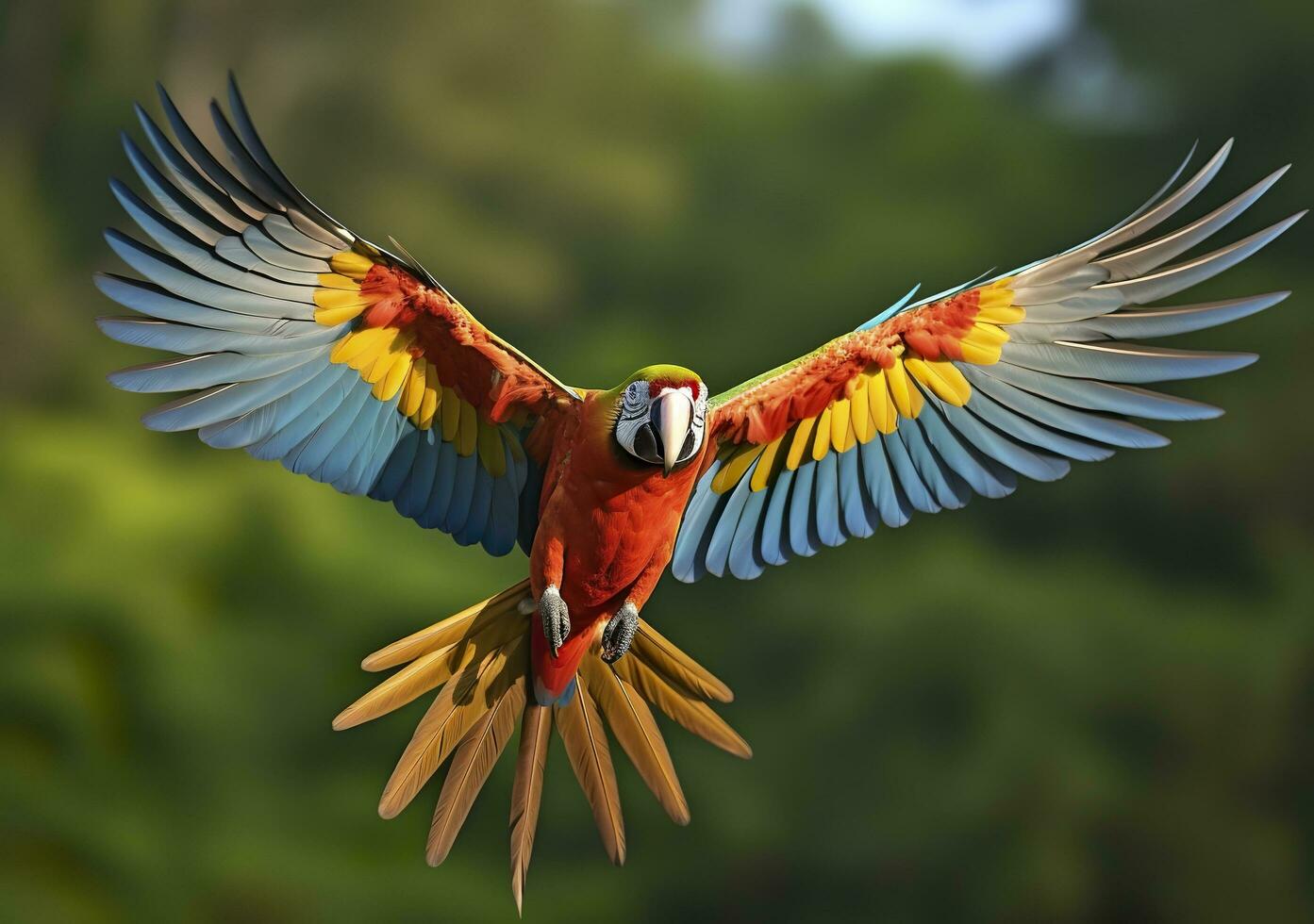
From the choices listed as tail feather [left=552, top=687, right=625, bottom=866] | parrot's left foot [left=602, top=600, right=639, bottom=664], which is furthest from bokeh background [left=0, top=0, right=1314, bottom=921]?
parrot's left foot [left=602, top=600, right=639, bottom=664]

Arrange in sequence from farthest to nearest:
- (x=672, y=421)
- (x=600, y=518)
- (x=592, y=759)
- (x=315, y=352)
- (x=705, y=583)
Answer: (x=705, y=583) → (x=592, y=759) → (x=315, y=352) → (x=600, y=518) → (x=672, y=421)

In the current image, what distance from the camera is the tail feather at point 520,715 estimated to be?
4.58 feet

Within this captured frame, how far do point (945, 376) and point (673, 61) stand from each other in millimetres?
2987

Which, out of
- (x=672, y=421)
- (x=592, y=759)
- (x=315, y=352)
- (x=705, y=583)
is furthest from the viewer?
(x=705, y=583)

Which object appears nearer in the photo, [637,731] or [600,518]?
[600,518]

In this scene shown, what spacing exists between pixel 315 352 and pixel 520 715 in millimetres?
491

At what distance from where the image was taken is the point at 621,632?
4.30ft

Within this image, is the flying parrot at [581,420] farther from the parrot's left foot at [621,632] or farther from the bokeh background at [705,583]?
the bokeh background at [705,583]

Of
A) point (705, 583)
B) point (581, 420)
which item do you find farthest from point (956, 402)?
point (705, 583)

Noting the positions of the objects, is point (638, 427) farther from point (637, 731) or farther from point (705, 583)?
point (705, 583)

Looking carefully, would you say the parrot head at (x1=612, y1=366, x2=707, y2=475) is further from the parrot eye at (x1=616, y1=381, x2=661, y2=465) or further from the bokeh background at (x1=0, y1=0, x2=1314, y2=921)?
the bokeh background at (x1=0, y1=0, x2=1314, y2=921)

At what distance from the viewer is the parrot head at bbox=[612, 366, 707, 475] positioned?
112cm

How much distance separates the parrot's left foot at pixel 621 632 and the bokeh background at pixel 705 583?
2519 millimetres

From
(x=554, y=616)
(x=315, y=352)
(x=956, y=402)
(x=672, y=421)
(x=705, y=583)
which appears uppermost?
(x=705, y=583)
